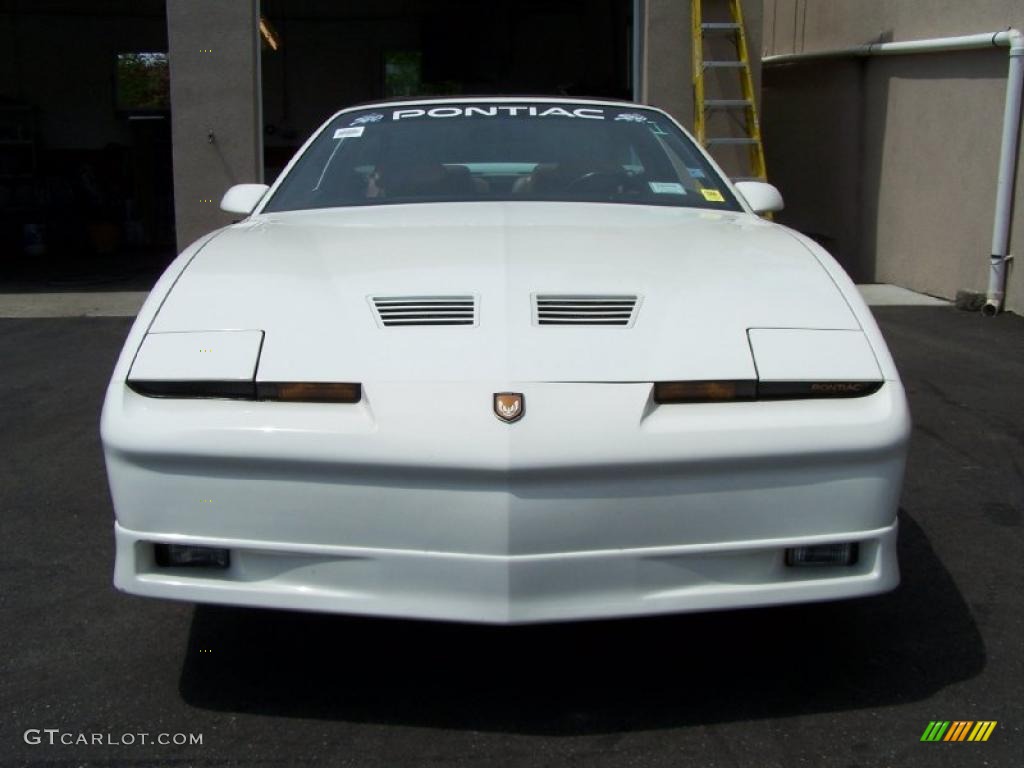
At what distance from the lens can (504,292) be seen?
2885 millimetres

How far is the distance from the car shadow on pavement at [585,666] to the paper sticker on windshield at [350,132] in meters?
1.85

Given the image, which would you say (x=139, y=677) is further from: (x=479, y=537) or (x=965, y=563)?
(x=965, y=563)

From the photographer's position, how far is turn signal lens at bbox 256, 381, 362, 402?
2631mm

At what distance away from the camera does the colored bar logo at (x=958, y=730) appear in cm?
275

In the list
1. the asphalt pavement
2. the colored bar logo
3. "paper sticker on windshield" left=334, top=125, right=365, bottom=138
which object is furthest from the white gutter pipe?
the colored bar logo

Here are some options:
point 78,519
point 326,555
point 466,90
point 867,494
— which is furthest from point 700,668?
point 466,90

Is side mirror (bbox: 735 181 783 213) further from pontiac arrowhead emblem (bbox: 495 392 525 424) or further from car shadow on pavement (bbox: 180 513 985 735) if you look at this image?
pontiac arrowhead emblem (bbox: 495 392 525 424)

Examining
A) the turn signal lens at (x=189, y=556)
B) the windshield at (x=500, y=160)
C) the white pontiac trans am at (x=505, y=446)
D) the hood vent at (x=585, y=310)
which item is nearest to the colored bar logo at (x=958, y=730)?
the white pontiac trans am at (x=505, y=446)

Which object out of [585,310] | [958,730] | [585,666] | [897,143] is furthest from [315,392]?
[897,143]

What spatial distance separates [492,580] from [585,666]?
2.28ft

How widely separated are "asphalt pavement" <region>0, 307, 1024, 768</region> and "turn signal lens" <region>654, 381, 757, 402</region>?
2.64 feet

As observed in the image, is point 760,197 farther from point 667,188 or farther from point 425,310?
point 425,310

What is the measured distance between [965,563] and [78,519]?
3157 millimetres

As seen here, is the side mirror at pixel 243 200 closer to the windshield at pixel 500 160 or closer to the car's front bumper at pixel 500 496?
the windshield at pixel 500 160
